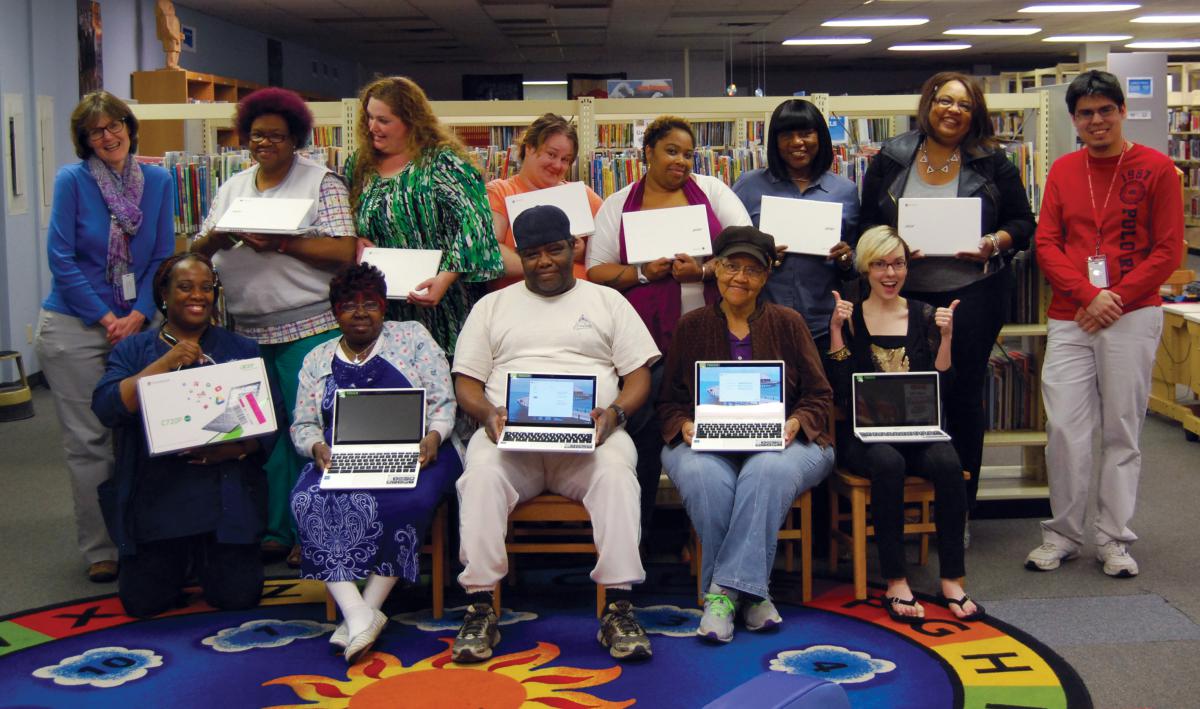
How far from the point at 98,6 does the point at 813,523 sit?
26.9 ft

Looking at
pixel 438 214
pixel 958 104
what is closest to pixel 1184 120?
pixel 958 104

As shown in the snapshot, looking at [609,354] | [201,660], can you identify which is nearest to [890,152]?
[609,354]

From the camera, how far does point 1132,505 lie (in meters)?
4.09

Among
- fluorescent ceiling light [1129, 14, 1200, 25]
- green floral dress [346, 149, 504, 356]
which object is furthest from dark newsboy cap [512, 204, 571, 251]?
fluorescent ceiling light [1129, 14, 1200, 25]

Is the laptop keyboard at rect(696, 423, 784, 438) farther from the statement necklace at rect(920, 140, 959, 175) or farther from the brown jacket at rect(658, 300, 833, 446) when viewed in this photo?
the statement necklace at rect(920, 140, 959, 175)

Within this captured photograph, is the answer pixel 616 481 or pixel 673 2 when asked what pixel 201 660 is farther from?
pixel 673 2

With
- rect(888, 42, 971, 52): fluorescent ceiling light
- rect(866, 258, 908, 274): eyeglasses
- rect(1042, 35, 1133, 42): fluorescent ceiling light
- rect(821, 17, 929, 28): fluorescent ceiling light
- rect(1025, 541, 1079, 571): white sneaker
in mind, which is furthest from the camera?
rect(888, 42, 971, 52): fluorescent ceiling light

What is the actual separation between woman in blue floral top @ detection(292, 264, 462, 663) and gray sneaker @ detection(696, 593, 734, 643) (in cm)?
86

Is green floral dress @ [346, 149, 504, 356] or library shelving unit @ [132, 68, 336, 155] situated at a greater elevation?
library shelving unit @ [132, 68, 336, 155]

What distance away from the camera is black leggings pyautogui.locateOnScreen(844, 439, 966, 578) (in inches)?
146

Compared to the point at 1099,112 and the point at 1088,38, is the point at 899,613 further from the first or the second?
the point at 1088,38

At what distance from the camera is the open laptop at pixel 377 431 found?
3.59m

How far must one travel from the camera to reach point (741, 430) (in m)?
3.70

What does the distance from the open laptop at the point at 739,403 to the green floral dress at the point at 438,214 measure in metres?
0.84
